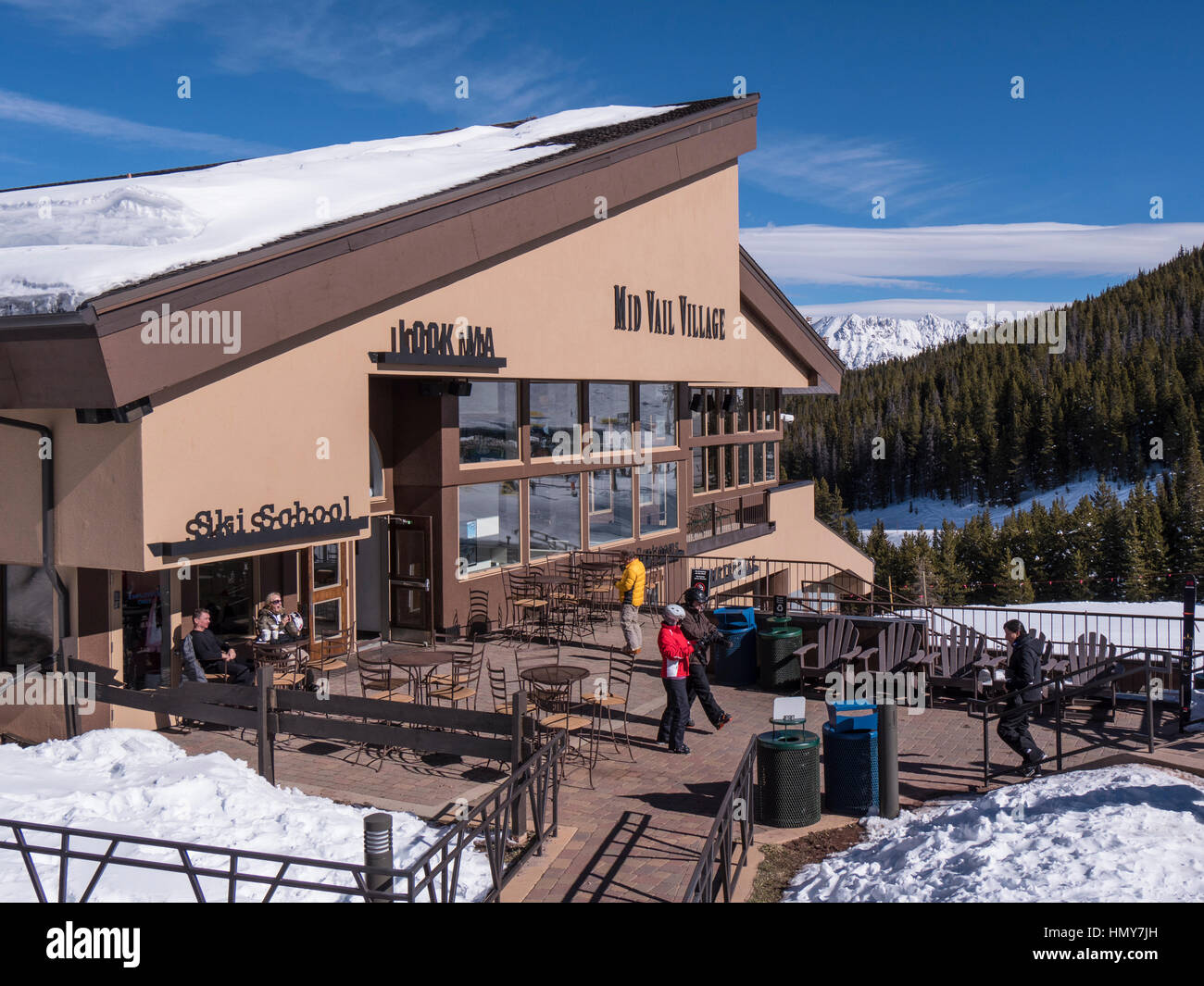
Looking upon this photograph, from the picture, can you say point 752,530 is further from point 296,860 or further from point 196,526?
point 296,860

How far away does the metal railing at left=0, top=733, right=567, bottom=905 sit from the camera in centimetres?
637

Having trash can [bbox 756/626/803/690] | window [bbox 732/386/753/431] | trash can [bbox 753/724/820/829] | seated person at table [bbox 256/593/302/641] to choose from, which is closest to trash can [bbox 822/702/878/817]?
trash can [bbox 753/724/820/829]

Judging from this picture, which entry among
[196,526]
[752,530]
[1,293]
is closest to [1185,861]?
[196,526]

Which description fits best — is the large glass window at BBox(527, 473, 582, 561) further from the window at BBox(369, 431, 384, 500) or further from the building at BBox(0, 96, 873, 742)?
the window at BBox(369, 431, 384, 500)

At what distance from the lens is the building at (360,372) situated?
11516 millimetres

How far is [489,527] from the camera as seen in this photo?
18.8 metres

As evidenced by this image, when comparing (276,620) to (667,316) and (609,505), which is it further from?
(667,316)

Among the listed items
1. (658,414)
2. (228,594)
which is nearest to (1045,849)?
(228,594)

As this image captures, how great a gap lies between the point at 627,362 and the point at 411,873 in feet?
49.8

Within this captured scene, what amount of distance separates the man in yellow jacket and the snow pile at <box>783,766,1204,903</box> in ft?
24.8

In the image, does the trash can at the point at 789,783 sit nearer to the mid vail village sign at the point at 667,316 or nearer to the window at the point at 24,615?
the window at the point at 24,615

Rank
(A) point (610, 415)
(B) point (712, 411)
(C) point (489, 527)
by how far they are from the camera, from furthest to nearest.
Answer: (B) point (712, 411), (A) point (610, 415), (C) point (489, 527)

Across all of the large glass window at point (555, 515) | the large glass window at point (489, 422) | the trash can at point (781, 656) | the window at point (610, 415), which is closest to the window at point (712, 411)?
the window at point (610, 415)

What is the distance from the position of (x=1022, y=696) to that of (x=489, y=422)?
35.0 feet
